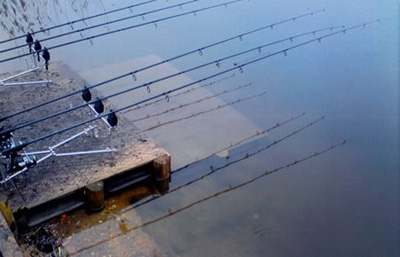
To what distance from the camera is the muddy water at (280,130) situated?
5301 millimetres

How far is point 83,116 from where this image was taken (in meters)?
6.55

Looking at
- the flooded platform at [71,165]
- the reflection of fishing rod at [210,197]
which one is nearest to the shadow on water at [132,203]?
the reflection of fishing rod at [210,197]

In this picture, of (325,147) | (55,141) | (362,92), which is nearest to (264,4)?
(362,92)

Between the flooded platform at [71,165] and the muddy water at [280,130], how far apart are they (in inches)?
18.0

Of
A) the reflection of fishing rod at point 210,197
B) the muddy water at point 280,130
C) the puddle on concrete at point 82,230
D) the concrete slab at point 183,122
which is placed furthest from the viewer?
the concrete slab at point 183,122

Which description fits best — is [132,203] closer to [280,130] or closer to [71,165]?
[71,165]

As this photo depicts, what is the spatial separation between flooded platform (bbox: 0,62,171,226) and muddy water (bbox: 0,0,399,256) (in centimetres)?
46

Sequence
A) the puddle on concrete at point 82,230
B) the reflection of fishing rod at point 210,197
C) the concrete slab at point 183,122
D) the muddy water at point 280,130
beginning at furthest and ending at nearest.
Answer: the concrete slab at point 183,122, the muddy water at point 280,130, the reflection of fishing rod at point 210,197, the puddle on concrete at point 82,230

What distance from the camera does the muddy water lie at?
5.30m

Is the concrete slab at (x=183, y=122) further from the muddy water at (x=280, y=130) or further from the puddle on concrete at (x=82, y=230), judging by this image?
the puddle on concrete at (x=82, y=230)

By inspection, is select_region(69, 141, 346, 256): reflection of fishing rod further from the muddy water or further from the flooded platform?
the flooded platform

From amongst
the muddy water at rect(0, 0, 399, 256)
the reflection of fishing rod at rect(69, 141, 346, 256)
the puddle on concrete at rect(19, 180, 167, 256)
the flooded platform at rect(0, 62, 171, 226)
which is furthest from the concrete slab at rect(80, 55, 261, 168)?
the puddle on concrete at rect(19, 180, 167, 256)

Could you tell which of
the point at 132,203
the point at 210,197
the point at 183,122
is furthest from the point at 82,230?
the point at 183,122

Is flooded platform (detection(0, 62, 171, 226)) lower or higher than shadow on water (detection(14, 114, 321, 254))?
higher
